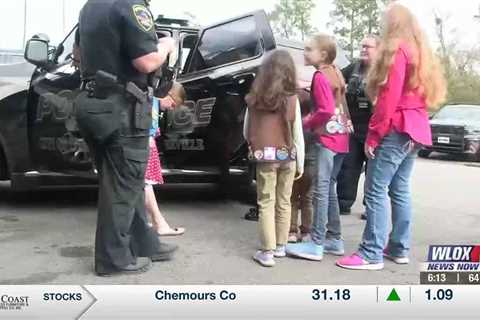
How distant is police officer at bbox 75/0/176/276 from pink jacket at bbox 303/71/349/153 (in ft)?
2.62

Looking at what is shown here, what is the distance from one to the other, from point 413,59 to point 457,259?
3.11ft

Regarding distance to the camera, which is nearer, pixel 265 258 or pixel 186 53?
pixel 265 258

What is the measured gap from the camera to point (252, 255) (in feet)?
11.0

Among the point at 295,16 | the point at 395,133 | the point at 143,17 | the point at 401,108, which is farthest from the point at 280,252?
the point at 143,17

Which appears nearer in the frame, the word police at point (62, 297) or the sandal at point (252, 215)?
the word police at point (62, 297)

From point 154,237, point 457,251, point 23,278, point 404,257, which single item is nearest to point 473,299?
point 457,251

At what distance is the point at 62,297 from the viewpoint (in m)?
2.33

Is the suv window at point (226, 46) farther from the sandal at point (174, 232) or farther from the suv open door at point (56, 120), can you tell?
the sandal at point (174, 232)

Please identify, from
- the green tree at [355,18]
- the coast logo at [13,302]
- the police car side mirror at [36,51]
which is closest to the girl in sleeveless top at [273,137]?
the green tree at [355,18]

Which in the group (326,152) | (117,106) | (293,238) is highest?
(117,106)

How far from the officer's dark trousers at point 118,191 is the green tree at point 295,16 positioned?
0.80m

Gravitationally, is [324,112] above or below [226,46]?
below

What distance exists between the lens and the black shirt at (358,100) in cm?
370

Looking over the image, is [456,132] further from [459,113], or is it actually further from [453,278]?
[453,278]
